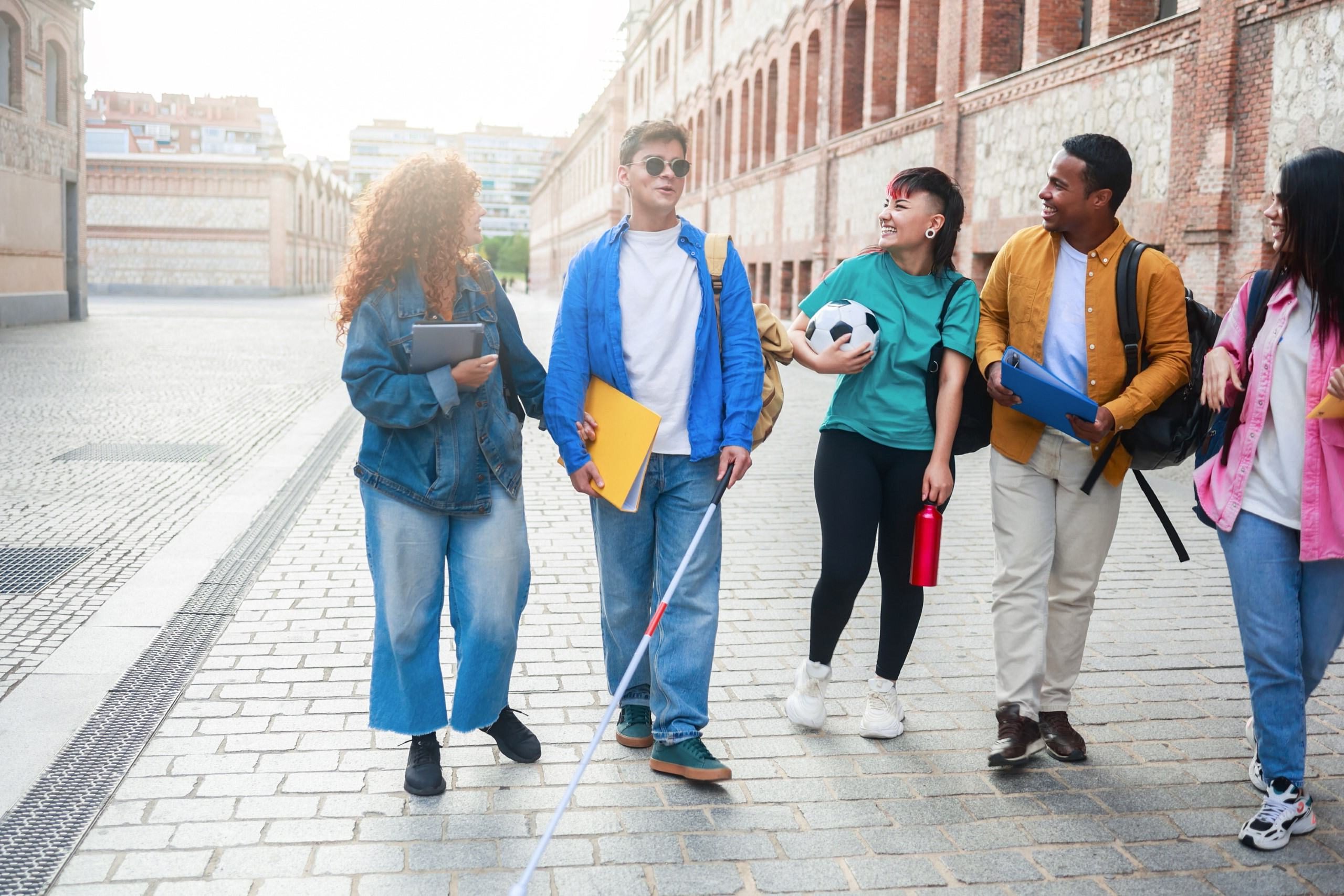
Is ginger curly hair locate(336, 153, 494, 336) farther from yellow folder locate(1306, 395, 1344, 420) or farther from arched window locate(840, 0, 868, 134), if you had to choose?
arched window locate(840, 0, 868, 134)

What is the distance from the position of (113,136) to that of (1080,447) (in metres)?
142

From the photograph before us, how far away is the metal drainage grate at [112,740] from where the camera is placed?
3457mm

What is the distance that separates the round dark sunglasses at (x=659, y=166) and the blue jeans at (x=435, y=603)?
1.09 m

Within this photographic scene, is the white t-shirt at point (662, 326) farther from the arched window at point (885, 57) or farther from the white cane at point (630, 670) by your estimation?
the arched window at point (885, 57)

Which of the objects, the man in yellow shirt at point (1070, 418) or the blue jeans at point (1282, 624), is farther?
the man in yellow shirt at point (1070, 418)

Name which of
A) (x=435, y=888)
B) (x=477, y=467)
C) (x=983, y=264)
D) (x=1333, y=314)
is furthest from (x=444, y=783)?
(x=983, y=264)

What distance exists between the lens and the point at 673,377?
4129 millimetres

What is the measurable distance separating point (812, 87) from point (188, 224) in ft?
136


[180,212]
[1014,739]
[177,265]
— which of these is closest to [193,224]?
[180,212]

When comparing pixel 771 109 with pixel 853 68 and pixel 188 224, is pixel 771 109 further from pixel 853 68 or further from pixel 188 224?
pixel 188 224

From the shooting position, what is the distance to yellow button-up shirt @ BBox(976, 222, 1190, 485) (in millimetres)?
4129

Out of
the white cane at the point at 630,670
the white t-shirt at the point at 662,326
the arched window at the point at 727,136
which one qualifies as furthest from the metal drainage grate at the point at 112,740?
the arched window at the point at 727,136

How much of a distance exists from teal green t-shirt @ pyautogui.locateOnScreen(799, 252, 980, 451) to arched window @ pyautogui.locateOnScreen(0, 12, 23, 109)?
29.1m

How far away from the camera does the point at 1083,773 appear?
13.9 ft
